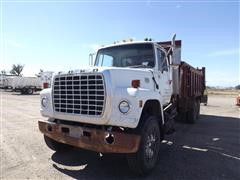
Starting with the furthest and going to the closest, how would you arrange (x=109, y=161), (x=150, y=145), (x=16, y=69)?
(x=16, y=69)
(x=109, y=161)
(x=150, y=145)

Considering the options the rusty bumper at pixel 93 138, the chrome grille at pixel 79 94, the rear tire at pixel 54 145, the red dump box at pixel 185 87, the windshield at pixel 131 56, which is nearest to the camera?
the rusty bumper at pixel 93 138

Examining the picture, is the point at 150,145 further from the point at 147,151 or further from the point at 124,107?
the point at 124,107

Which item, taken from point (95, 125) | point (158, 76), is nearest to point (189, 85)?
point (158, 76)

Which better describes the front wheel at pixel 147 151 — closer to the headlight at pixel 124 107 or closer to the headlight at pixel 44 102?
the headlight at pixel 124 107

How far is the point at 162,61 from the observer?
6352mm

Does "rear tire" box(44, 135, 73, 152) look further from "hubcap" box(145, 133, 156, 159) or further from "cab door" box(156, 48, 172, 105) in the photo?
"cab door" box(156, 48, 172, 105)

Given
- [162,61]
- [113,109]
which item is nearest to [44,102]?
[113,109]

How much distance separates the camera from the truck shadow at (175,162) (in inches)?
189

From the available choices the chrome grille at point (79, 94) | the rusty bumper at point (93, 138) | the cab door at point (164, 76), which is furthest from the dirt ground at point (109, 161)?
the cab door at point (164, 76)

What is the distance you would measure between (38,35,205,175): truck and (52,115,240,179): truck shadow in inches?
14.7

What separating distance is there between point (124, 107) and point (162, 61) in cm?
242

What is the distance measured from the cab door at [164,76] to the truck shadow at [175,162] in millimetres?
1409

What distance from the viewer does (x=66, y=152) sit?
6.14 metres

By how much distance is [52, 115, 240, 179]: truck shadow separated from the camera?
15.7 feet
